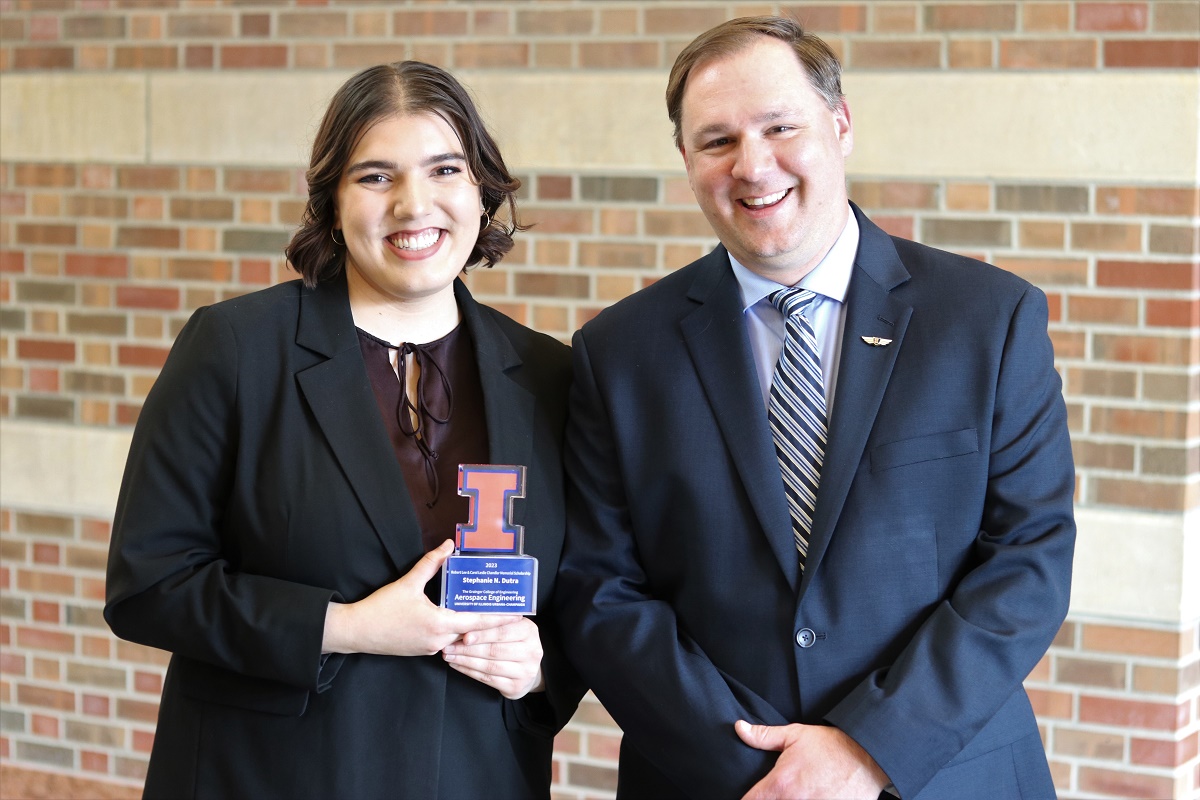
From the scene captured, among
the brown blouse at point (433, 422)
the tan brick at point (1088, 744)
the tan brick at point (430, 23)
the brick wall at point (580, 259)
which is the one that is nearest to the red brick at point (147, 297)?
the brick wall at point (580, 259)

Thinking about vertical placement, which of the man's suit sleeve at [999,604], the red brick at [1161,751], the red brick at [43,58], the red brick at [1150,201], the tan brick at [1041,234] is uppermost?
the red brick at [43,58]

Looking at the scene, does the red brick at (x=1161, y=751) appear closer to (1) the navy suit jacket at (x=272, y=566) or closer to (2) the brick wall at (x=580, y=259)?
(2) the brick wall at (x=580, y=259)

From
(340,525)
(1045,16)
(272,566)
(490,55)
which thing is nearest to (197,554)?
(272,566)

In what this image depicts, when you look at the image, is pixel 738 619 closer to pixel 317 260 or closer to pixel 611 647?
pixel 611 647

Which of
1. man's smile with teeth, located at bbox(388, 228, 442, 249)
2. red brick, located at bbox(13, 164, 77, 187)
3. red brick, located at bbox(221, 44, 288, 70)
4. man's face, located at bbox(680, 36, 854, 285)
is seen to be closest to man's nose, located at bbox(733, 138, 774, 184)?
man's face, located at bbox(680, 36, 854, 285)

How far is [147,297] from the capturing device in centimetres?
400

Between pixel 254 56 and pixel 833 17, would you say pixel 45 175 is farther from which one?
pixel 833 17

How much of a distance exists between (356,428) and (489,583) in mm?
374

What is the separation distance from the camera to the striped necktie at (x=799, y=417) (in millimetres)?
2057

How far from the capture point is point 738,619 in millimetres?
2066

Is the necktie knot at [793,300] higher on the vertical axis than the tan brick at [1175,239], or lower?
lower

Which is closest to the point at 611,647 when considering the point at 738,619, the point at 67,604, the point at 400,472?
the point at 738,619

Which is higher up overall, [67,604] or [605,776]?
[67,604]

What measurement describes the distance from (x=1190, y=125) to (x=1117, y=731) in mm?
1641
